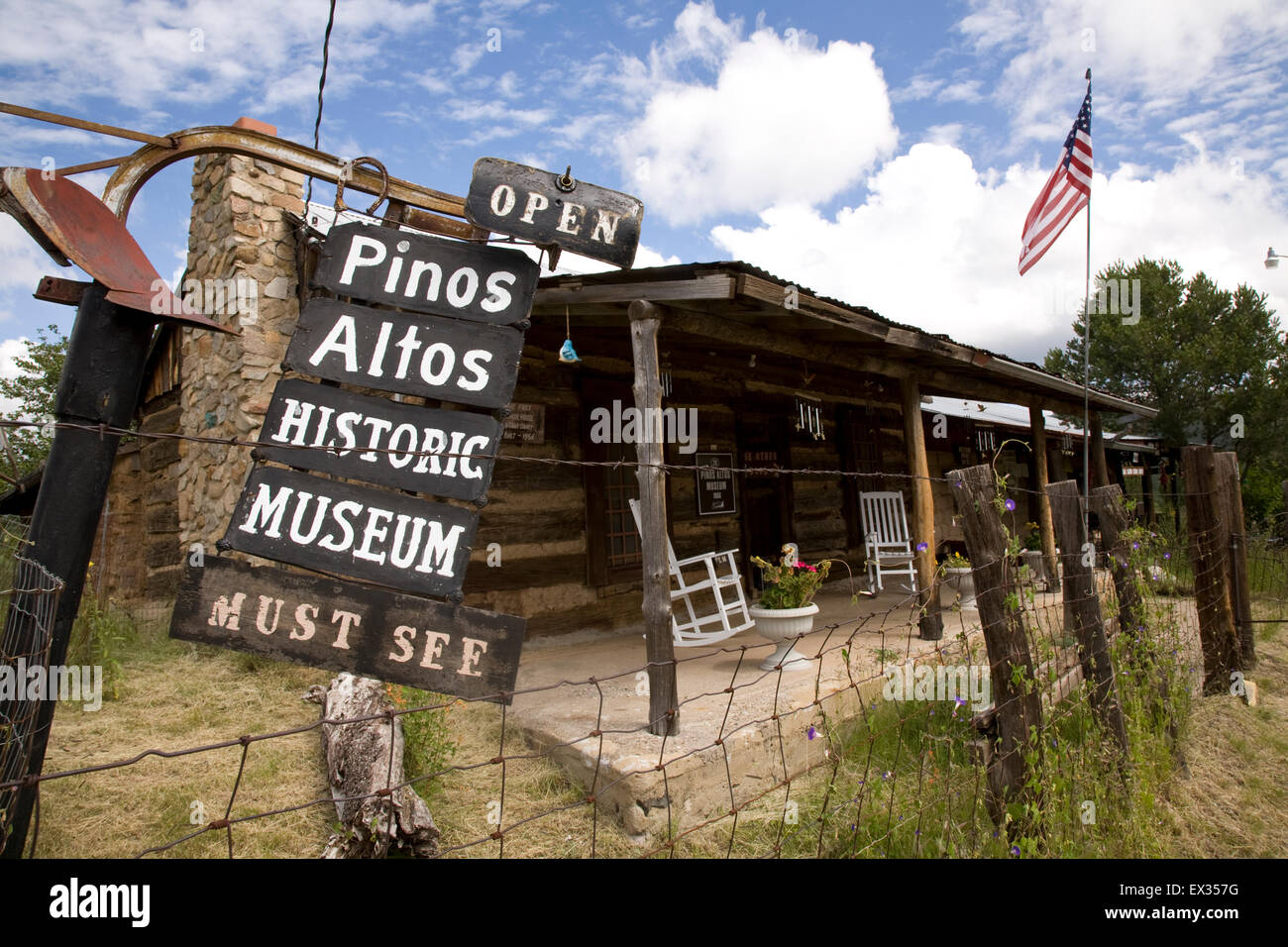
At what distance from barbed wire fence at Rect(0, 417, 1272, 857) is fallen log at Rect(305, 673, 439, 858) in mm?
100

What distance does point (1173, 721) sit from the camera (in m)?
3.66

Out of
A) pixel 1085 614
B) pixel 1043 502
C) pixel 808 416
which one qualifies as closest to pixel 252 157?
pixel 1085 614

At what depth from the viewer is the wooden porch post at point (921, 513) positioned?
5.75 metres

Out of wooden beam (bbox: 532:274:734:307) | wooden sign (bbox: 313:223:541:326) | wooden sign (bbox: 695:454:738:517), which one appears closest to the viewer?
wooden sign (bbox: 313:223:541:326)

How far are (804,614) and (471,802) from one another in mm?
2367

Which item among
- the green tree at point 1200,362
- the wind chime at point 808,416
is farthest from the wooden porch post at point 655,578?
the green tree at point 1200,362

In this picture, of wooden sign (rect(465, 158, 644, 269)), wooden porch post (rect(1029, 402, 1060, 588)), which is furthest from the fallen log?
wooden porch post (rect(1029, 402, 1060, 588))

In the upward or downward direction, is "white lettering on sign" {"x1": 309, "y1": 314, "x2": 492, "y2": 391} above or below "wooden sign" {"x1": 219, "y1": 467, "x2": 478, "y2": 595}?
above

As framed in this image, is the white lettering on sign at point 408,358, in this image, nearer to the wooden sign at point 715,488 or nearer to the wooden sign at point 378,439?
the wooden sign at point 378,439

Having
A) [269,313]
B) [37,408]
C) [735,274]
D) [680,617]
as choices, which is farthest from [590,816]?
[37,408]

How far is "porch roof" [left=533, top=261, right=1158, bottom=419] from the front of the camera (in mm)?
4090

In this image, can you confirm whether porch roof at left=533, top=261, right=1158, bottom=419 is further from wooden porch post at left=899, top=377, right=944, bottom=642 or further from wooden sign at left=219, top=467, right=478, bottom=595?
wooden sign at left=219, top=467, right=478, bottom=595

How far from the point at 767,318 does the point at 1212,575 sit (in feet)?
11.1
